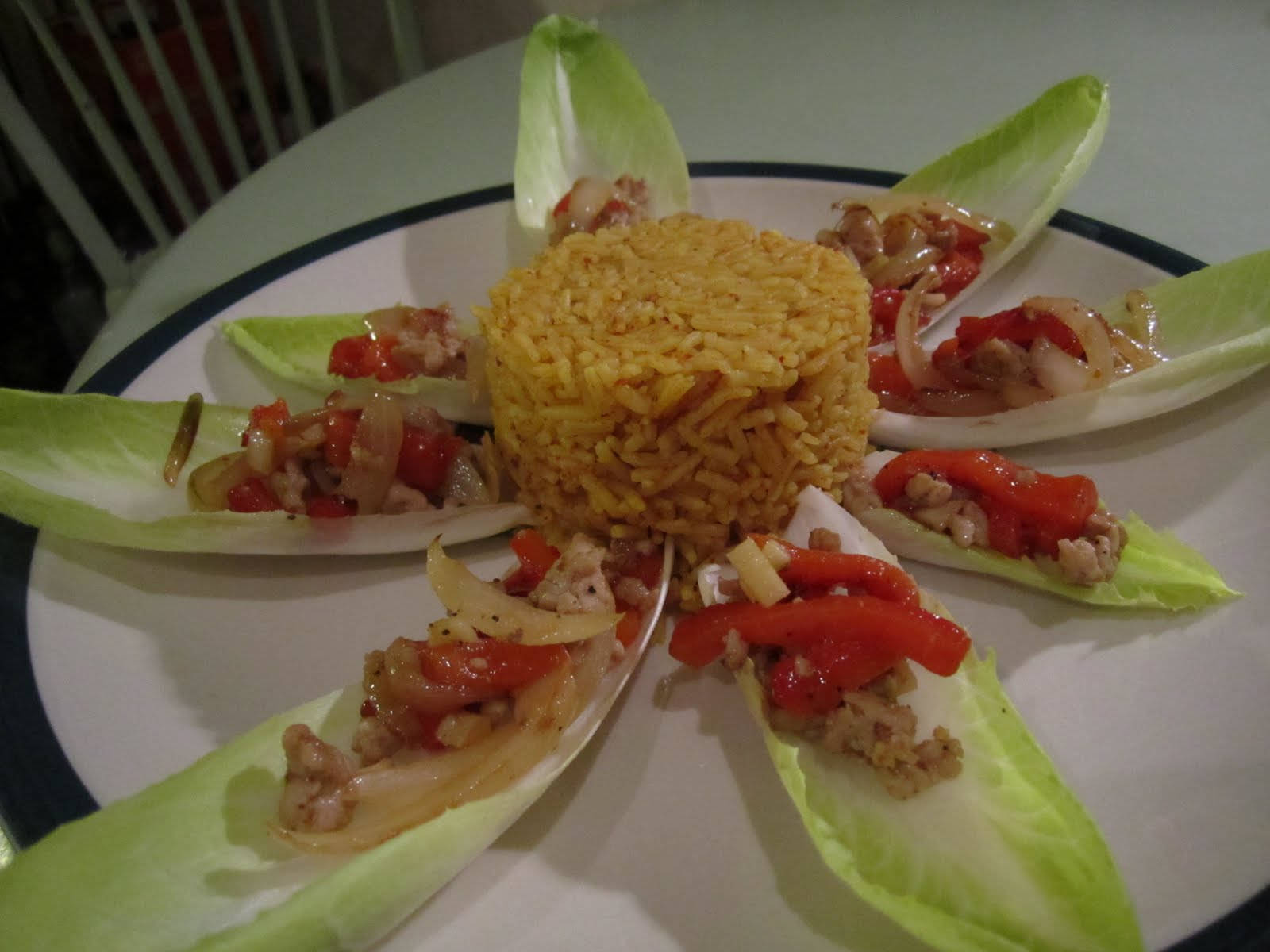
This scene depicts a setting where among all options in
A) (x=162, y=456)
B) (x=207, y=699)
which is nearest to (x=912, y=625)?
(x=207, y=699)

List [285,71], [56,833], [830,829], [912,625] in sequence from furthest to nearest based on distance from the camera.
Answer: [285,71] < [912,625] < [830,829] < [56,833]

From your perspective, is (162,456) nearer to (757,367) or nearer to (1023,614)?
(757,367)

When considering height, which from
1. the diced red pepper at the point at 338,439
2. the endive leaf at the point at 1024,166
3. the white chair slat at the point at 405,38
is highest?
the white chair slat at the point at 405,38

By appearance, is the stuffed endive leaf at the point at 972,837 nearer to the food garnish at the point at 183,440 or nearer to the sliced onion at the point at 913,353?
the sliced onion at the point at 913,353

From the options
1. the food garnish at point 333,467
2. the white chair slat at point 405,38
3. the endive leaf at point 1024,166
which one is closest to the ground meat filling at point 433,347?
the food garnish at point 333,467

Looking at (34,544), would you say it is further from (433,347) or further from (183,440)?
(433,347)

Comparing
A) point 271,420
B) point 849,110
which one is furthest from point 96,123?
point 849,110
